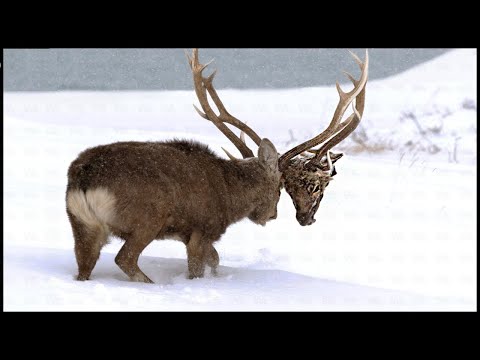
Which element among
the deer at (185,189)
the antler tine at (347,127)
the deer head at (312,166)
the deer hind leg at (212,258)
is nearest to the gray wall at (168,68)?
the antler tine at (347,127)

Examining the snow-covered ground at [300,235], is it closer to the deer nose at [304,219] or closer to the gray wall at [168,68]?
the deer nose at [304,219]

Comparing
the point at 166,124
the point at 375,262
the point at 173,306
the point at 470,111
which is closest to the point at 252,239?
the point at 375,262

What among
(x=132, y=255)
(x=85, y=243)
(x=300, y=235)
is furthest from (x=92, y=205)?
(x=300, y=235)

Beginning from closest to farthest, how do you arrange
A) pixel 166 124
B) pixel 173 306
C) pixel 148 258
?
pixel 173 306, pixel 148 258, pixel 166 124

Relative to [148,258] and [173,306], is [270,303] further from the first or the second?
[148,258]

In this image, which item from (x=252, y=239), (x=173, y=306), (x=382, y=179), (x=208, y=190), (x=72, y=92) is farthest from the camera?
(x=72, y=92)

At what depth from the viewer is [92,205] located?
6.32m

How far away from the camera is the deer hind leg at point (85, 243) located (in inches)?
253

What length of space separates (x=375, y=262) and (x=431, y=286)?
90 cm

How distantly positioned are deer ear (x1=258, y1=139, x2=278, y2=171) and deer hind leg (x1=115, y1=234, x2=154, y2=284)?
142 cm

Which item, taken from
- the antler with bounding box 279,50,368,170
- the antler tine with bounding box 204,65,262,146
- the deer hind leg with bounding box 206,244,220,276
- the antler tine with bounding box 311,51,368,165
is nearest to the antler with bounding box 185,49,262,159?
the antler tine with bounding box 204,65,262,146

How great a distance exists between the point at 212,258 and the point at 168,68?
17222 mm

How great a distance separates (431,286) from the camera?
23.7 ft

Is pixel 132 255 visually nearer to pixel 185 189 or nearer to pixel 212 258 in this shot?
pixel 185 189
